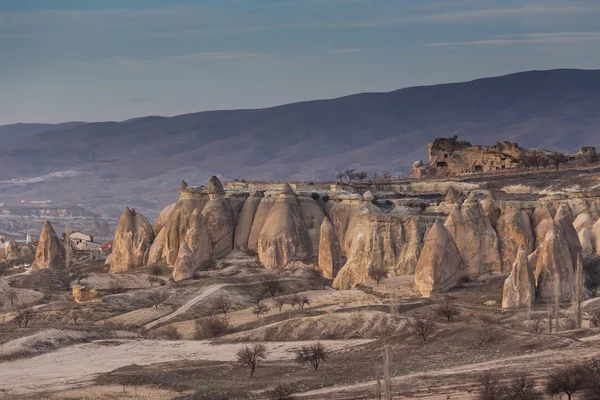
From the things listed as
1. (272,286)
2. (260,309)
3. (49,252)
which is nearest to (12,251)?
(49,252)

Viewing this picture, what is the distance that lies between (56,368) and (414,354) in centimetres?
1577

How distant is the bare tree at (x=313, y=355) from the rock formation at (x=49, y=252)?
44.7m

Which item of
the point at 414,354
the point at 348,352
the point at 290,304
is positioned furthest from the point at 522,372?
the point at 290,304

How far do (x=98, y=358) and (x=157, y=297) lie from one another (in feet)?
61.0

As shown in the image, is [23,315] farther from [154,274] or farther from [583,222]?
[583,222]

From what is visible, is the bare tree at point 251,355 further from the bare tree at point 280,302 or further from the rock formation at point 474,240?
the rock formation at point 474,240

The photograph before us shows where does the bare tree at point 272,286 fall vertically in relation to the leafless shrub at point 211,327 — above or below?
above

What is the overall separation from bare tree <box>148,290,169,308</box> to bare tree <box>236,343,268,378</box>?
20302 millimetres

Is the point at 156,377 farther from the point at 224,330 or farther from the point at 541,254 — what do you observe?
the point at 541,254

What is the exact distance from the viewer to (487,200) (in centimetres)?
8762

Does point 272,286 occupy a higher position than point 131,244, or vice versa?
point 131,244

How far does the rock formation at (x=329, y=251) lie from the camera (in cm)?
9206

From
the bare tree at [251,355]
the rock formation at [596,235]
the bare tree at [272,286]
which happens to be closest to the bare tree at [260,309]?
the bare tree at [272,286]

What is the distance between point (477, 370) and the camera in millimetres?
56312
